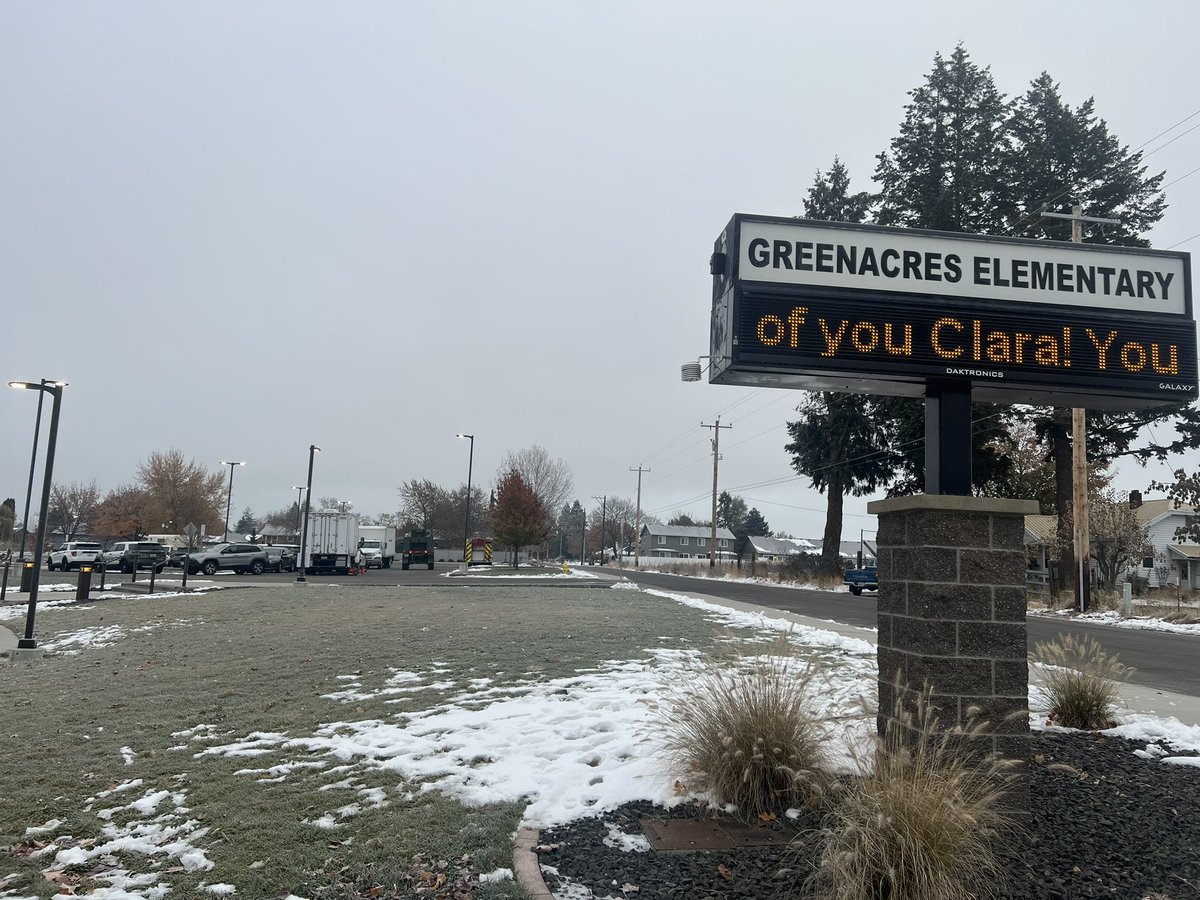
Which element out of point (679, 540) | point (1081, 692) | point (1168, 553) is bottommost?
point (1081, 692)

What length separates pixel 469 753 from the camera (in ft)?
19.7

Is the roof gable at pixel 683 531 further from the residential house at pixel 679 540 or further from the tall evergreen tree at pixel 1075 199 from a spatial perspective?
the tall evergreen tree at pixel 1075 199

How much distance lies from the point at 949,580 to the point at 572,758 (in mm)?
2772

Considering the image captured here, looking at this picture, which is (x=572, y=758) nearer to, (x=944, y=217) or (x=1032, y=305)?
(x=1032, y=305)

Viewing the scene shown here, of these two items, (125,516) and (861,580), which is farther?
(125,516)

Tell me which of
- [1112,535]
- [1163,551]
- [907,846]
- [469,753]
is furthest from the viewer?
[1163,551]

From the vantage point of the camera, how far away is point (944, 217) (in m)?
32.1

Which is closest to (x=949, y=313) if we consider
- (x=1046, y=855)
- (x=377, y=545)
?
(x=1046, y=855)

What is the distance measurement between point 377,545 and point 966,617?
5593cm

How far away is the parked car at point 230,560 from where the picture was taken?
4166cm

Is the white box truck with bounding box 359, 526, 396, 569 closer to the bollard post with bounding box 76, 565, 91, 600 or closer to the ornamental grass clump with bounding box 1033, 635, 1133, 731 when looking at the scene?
the bollard post with bounding box 76, 565, 91, 600

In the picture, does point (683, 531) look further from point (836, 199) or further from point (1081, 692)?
point (1081, 692)

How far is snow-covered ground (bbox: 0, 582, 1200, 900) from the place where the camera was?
468 cm

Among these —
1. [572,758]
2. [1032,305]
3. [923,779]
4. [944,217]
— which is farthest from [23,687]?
[944,217]
